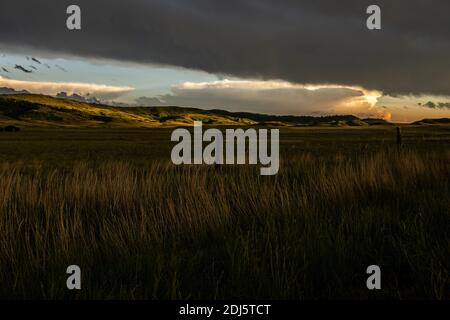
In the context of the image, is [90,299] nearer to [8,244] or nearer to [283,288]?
[283,288]

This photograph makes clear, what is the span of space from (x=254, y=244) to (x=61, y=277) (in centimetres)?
184

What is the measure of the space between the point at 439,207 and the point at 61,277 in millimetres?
4517

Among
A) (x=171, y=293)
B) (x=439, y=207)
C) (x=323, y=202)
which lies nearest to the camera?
(x=171, y=293)

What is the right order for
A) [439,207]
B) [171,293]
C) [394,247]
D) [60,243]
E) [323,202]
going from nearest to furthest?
[171,293]
[394,247]
[60,243]
[439,207]
[323,202]

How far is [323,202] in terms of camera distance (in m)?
6.69

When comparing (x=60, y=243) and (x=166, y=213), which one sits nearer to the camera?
(x=60, y=243)

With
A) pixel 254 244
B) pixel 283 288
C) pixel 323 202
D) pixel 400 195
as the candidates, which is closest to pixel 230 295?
pixel 283 288

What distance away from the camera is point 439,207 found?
5.73 meters
